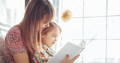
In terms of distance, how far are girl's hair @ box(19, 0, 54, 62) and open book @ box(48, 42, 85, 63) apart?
14cm

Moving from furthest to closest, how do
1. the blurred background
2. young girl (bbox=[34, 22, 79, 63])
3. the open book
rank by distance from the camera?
the blurred background
young girl (bbox=[34, 22, 79, 63])
the open book

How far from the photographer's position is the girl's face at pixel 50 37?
1365mm

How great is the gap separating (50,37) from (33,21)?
277 millimetres

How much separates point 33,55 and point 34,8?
0.27 m

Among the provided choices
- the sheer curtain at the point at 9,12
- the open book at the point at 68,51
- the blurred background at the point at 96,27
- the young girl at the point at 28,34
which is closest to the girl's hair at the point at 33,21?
the young girl at the point at 28,34

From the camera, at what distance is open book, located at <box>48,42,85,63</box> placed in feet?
3.53

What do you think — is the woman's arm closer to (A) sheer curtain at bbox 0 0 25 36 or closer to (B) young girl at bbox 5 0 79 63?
(B) young girl at bbox 5 0 79 63

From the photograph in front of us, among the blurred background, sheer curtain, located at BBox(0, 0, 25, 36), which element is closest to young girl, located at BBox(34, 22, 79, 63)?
sheer curtain, located at BBox(0, 0, 25, 36)

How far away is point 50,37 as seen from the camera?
1.39 meters

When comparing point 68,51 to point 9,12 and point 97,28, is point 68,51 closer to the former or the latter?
point 9,12

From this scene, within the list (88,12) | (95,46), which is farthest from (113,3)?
(95,46)

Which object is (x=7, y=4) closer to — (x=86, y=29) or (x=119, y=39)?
(x=86, y=29)

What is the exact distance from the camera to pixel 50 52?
1352 millimetres

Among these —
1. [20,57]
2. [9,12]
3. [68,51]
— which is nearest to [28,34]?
[20,57]
